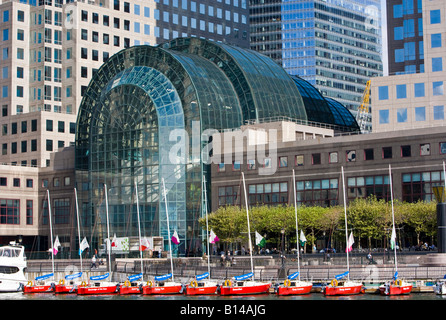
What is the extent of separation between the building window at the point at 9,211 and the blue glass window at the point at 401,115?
223 ft

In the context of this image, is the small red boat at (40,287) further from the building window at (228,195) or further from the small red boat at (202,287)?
the building window at (228,195)

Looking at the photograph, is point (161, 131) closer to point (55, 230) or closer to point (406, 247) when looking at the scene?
point (55, 230)

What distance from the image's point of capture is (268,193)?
107250mm

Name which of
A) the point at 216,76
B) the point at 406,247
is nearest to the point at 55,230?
the point at 216,76

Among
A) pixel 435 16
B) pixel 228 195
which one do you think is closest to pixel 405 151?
pixel 435 16

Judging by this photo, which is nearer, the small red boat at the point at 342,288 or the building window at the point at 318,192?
the small red boat at the point at 342,288

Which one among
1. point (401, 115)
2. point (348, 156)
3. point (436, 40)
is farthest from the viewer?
point (436, 40)

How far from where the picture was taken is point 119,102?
119688mm

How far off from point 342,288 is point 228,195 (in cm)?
5002

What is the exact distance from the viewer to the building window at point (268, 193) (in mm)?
105750

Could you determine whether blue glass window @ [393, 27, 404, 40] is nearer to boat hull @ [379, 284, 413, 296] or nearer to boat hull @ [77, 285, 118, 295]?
boat hull @ [379, 284, 413, 296]

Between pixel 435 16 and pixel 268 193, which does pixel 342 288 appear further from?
pixel 435 16

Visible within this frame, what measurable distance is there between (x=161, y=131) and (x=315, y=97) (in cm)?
3421

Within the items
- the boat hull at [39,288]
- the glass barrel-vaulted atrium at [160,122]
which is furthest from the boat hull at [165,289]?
the glass barrel-vaulted atrium at [160,122]
